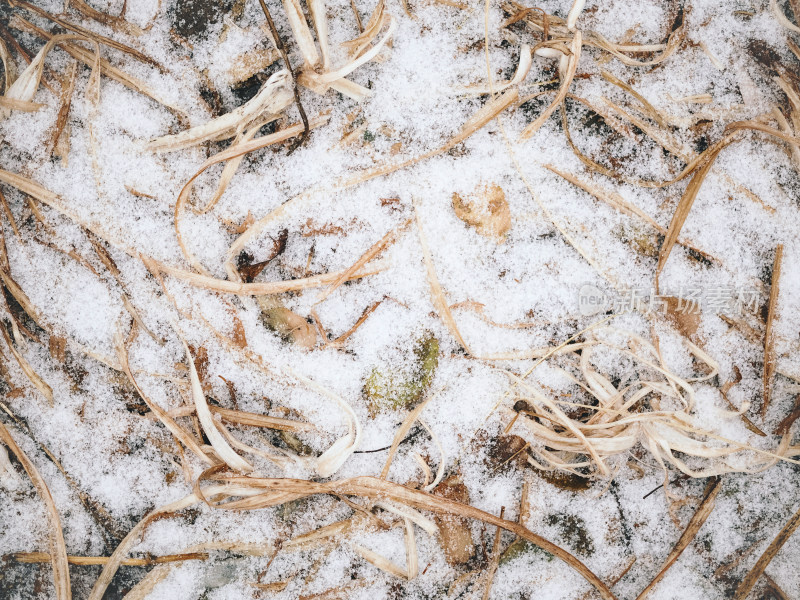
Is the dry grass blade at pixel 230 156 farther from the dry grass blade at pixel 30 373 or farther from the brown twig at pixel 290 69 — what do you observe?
the dry grass blade at pixel 30 373

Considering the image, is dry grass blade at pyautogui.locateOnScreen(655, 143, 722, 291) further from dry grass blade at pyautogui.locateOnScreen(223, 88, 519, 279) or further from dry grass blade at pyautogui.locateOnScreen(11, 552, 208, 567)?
dry grass blade at pyautogui.locateOnScreen(11, 552, 208, 567)

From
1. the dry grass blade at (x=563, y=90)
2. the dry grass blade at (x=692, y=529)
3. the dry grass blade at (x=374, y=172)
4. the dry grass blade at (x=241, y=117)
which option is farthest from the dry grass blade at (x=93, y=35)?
the dry grass blade at (x=692, y=529)

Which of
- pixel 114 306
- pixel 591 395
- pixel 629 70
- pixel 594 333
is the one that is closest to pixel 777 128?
pixel 629 70

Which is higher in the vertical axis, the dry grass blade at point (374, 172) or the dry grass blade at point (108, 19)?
the dry grass blade at point (108, 19)

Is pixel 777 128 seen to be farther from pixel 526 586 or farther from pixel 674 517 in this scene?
pixel 526 586

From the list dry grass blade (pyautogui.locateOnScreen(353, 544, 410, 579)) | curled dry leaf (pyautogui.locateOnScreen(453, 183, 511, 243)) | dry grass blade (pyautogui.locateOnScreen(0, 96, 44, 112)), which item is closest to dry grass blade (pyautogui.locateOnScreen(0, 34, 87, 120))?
dry grass blade (pyautogui.locateOnScreen(0, 96, 44, 112))

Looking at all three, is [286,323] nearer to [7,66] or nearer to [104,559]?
[104,559]

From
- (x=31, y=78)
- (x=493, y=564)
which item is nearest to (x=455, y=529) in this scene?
(x=493, y=564)
